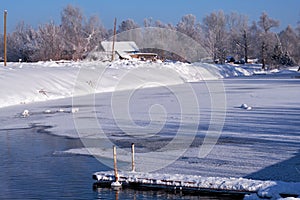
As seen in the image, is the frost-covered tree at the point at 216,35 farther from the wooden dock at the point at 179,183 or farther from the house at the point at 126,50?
the wooden dock at the point at 179,183

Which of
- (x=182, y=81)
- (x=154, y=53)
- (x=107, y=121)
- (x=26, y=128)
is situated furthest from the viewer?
(x=154, y=53)

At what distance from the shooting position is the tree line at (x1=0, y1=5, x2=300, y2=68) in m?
75.7

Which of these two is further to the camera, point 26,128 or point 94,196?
point 26,128

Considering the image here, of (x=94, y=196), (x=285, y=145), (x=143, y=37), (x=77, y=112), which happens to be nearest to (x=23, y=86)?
(x=77, y=112)

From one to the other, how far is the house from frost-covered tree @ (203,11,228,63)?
1302cm

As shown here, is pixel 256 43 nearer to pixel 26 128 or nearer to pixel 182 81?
pixel 182 81

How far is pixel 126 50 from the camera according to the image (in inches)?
3553

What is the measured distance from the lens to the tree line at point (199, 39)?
248 ft

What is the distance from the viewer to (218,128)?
49.6ft

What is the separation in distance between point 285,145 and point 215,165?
2.36 meters

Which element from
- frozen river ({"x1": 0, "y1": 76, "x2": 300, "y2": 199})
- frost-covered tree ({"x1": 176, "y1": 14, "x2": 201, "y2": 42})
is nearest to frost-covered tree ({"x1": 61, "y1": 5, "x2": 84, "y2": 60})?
frost-covered tree ({"x1": 176, "y1": 14, "x2": 201, "y2": 42})

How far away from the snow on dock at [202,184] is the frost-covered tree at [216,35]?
283 ft

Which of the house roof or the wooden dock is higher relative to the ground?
the house roof

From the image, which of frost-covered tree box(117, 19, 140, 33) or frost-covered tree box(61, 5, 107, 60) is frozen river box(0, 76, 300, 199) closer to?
frost-covered tree box(61, 5, 107, 60)
